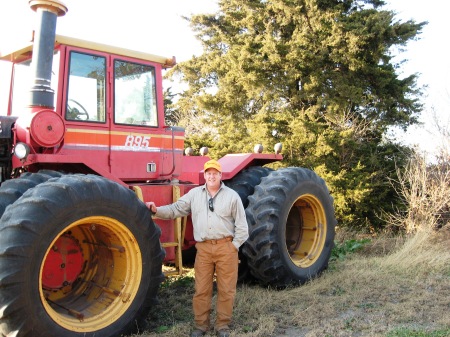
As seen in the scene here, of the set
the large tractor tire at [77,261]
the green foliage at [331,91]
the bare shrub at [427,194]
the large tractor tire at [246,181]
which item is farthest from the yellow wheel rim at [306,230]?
the green foliage at [331,91]

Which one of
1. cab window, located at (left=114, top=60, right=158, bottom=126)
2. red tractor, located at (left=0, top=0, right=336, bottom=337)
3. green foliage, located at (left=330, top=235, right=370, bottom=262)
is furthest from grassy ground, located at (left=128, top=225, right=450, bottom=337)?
cab window, located at (left=114, top=60, right=158, bottom=126)

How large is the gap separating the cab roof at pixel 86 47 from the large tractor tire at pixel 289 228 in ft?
6.56

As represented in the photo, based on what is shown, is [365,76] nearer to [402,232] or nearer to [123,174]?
[402,232]

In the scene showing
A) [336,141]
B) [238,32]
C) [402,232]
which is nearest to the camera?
[402,232]

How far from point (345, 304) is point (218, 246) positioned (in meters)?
1.87

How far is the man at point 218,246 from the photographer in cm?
464

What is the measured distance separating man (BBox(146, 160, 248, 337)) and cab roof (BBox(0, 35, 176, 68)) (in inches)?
68.8

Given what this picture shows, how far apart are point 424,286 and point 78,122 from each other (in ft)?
15.2

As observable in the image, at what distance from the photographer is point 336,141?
13117 mm

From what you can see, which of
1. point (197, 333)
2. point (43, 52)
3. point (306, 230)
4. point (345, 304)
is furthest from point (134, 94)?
point (345, 304)

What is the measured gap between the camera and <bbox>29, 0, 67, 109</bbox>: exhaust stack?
460 centimetres

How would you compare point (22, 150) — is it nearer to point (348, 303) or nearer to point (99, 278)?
point (99, 278)

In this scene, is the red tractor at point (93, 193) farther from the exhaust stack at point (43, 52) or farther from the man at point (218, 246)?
the man at point (218, 246)

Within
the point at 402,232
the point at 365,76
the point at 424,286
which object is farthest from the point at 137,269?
the point at 365,76
